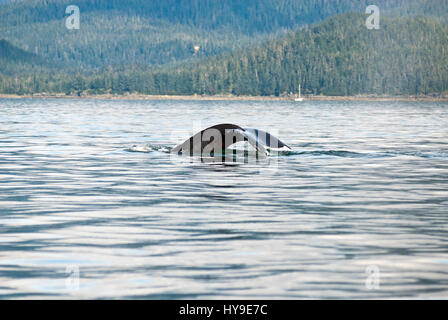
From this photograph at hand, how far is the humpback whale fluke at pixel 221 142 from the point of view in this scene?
3438 centimetres

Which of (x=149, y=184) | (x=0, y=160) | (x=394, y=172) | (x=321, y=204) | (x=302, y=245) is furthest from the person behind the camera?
(x=0, y=160)

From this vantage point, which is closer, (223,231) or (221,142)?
(223,231)

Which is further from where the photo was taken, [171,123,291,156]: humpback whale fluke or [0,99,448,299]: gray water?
[171,123,291,156]: humpback whale fluke

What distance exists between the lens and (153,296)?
34.3ft

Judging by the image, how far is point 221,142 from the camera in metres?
36.0

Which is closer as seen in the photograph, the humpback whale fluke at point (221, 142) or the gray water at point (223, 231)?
the gray water at point (223, 231)

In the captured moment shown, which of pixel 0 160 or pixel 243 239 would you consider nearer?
pixel 243 239

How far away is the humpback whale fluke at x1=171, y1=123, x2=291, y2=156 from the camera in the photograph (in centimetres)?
3438

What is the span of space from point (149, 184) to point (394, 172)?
8837 millimetres

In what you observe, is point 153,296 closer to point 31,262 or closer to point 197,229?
point 31,262
